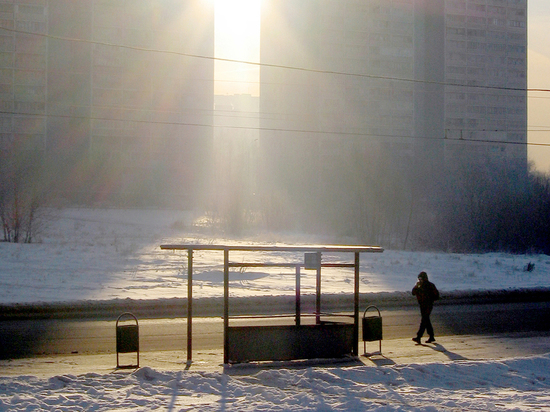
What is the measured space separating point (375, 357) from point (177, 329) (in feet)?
15.6

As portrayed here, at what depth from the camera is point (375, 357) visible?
9.78 meters

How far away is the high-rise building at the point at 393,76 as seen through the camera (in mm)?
85938

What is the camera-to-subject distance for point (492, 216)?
50.1m

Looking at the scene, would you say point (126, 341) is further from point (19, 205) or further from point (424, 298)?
point (19, 205)

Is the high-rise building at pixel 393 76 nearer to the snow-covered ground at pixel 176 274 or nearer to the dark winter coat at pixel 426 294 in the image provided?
the snow-covered ground at pixel 176 274

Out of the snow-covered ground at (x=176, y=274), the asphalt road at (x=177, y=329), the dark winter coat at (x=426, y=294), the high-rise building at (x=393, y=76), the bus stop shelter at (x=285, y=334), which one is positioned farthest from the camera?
the high-rise building at (x=393, y=76)

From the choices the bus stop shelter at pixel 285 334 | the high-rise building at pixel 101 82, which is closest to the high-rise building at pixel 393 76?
the high-rise building at pixel 101 82

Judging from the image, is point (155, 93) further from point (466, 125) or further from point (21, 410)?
point (21, 410)

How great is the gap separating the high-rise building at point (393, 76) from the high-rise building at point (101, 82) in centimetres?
1472

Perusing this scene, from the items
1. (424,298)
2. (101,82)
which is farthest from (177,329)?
(101,82)

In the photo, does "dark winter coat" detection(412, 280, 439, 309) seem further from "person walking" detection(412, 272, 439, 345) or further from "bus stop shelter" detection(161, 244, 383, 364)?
"bus stop shelter" detection(161, 244, 383, 364)

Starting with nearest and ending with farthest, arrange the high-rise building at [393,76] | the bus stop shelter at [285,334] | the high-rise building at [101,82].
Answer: the bus stop shelter at [285,334] → the high-rise building at [101,82] → the high-rise building at [393,76]

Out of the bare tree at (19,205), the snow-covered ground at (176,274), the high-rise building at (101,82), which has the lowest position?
the snow-covered ground at (176,274)

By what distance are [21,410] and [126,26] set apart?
79.1 m
